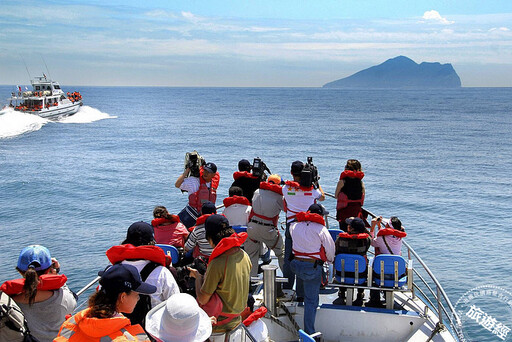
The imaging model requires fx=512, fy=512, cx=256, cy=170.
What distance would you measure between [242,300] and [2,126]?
64.9 metres

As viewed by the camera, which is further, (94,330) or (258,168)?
(258,168)

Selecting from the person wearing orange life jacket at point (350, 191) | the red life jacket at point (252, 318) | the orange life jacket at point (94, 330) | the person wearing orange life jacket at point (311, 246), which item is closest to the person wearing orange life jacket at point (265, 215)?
the person wearing orange life jacket at point (350, 191)

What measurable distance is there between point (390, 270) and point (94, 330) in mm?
4792

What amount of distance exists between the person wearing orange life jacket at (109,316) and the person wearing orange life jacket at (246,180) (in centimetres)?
537

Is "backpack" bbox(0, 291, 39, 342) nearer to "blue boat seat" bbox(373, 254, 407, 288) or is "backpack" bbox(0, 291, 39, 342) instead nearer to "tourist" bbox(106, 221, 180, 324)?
"tourist" bbox(106, 221, 180, 324)

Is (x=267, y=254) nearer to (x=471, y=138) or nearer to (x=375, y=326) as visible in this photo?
(x=375, y=326)

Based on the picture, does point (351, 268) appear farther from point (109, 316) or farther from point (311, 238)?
point (109, 316)

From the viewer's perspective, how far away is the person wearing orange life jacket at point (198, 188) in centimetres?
910

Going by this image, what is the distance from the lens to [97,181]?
111 feet

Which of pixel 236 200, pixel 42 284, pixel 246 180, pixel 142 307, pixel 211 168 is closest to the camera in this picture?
pixel 42 284

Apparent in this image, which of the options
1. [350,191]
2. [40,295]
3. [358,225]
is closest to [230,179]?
[350,191]

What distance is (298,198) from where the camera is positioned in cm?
786

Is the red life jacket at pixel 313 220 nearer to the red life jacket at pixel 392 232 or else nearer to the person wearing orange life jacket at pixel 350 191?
the red life jacket at pixel 392 232

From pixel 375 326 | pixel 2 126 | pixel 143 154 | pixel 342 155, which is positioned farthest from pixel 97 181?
pixel 2 126
